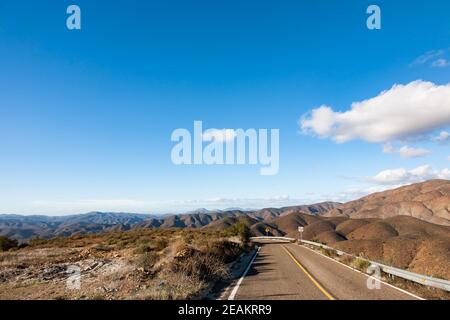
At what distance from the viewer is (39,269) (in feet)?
66.6

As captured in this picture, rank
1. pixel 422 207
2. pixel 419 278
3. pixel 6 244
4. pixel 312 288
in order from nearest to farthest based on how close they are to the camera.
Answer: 1. pixel 312 288
2. pixel 419 278
3. pixel 6 244
4. pixel 422 207

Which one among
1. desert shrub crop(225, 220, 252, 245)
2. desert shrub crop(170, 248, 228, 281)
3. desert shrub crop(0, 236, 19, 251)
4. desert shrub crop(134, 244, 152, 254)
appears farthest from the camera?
desert shrub crop(225, 220, 252, 245)

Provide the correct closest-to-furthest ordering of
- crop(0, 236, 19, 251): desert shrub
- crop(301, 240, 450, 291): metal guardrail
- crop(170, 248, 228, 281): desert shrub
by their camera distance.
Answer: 1. crop(301, 240, 450, 291): metal guardrail
2. crop(170, 248, 228, 281): desert shrub
3. crop(0, 236, 19, 251): desert shrub

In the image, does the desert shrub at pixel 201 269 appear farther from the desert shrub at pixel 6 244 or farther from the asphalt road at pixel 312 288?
the desert shrub at pixel 6 244

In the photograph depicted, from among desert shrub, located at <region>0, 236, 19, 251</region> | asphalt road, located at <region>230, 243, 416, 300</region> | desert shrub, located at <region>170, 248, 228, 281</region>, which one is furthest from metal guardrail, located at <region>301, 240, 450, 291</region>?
desert shrub, located at <region>0, 236, 19, 251</region>

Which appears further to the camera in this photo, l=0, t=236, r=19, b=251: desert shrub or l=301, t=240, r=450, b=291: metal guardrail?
l=0, t=236, r=19, b=251: desert shrub

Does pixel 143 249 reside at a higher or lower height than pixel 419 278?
lower

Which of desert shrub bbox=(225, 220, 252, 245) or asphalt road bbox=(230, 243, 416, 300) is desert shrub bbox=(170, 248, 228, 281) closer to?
asphalt road bbox=(230, 243, 416, 300)

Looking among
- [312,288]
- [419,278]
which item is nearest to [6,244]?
[312,288]

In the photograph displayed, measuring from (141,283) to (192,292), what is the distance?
2999mm

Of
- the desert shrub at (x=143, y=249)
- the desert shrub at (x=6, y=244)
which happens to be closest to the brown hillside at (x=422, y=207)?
the desert shrub at (x=143, y=249)

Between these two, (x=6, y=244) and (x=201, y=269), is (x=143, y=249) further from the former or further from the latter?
(x=6, y=244)

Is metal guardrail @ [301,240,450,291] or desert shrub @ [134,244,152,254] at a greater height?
metal guardrail @ [301,240,450,291]

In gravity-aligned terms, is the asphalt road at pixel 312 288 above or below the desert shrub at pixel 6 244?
above
